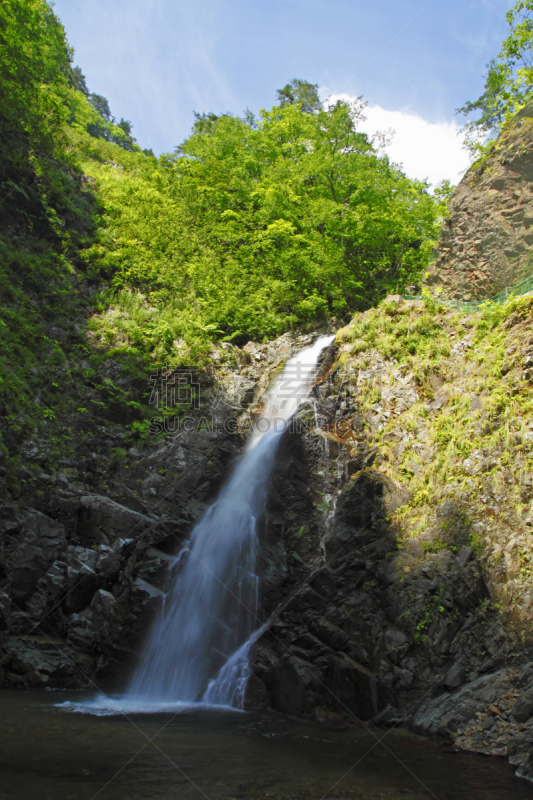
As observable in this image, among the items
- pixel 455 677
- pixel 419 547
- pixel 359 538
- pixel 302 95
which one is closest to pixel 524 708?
pixel 455 677

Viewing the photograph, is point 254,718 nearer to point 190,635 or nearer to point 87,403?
point 190,635

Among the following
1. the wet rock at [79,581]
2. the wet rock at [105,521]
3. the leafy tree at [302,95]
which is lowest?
the wet rock at [79,581]

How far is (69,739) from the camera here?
20.9ft

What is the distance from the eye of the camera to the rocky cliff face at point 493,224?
48.2 ft

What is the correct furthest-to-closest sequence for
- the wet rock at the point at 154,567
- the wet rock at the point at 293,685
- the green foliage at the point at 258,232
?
the green foliage at the point at 258,232 → the wet rock at the point at 154,567 → the wet rock at the point at 293,685

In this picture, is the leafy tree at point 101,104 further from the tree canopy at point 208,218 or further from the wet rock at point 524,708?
the wet rock at point 524,708

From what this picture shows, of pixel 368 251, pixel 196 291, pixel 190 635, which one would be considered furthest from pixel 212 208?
pixel 190 635

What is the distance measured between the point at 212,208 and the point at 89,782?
23.5 meters

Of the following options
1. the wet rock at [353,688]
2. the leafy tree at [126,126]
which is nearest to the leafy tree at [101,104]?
the leafy tree at [126,126]

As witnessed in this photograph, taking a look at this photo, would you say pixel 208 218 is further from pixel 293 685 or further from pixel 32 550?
pixel 293 685

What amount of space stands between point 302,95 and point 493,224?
25699mm

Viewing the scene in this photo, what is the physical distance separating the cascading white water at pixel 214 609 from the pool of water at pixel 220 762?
66.3 inches

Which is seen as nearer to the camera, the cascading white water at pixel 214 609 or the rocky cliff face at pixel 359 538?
the rocky cliff face at pixel 359 538

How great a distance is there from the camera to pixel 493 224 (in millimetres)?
15289
